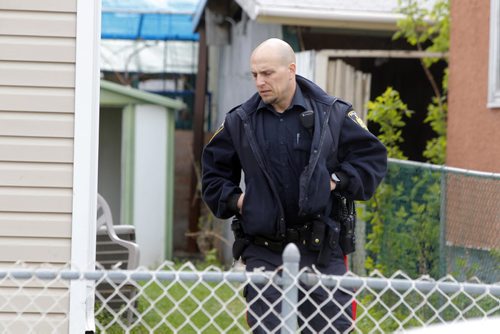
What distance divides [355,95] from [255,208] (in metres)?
5.15

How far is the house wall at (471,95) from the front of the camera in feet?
26.0

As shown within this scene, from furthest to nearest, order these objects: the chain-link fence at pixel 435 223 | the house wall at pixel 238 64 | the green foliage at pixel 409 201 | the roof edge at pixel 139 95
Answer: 1. the roof edge at pixel 139 95
2. the house wall at pixel 238 64
3. the green foliage at pixel 409 201
4. the chain-link fence at pixel 435 223

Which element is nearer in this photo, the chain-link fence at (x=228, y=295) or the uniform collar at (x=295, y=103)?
the chain-link fence at (x=228, y=295)

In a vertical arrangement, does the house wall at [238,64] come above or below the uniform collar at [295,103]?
above

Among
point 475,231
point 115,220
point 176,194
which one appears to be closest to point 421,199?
point 475,231

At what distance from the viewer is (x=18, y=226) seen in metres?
5.32

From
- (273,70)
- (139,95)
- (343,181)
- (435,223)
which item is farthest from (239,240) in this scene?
(139,95)

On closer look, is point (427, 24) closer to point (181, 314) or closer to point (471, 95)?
point (471, 95)

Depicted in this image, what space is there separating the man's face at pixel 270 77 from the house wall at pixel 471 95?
3360 mm

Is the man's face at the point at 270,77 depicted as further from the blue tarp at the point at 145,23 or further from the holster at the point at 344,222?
the blue tarp at the point at 145,23

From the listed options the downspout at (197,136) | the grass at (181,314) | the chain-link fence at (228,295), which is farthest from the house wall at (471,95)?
the downspout at (197,136)

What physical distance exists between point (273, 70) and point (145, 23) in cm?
1405

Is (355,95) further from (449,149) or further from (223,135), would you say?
(223,135)

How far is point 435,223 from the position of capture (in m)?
7.46
